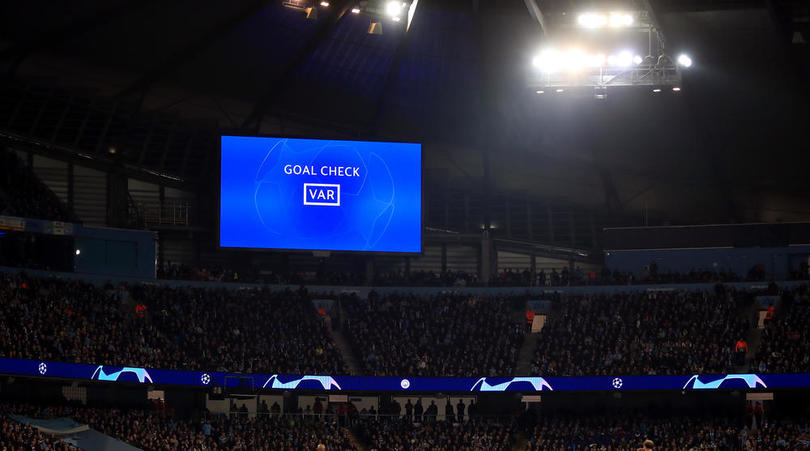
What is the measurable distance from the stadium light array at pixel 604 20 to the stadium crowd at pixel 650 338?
16.6 m

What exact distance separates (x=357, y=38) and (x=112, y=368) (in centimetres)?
1709

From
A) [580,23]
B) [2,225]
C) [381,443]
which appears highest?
[580,23]

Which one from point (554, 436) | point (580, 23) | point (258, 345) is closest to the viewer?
point (580, 23)

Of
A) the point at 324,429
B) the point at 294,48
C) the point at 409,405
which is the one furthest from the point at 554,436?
the point at 294,48

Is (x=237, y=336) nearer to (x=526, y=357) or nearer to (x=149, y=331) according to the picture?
(x=149, y=331)

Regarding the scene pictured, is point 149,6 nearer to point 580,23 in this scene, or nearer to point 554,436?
point 580,23

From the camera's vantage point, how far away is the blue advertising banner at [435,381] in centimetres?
4344

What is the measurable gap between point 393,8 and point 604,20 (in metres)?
7.42

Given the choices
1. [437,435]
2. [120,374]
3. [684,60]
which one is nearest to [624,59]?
[684,60]

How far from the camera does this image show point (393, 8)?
123 ft

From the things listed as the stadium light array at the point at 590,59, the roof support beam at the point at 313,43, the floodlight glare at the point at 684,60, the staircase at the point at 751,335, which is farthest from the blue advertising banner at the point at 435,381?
the stadium light array at the point at 590,59

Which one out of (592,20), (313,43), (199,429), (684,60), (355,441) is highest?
(313,43)

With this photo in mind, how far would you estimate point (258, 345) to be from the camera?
47.5 metres

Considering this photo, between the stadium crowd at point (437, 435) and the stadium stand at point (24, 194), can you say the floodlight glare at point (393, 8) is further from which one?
the stadium stand at point (24, 194)
